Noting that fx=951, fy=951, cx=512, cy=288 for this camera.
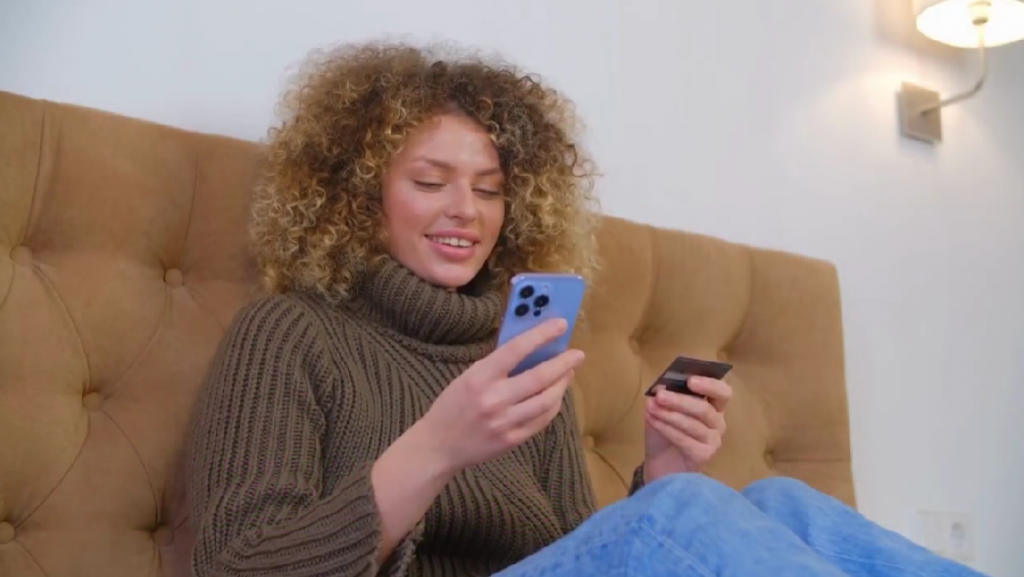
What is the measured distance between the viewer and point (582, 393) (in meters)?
1.13

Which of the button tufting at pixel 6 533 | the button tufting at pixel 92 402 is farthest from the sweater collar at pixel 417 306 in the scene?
the button tufting at pixel 6 533

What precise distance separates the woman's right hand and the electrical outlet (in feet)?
3.80

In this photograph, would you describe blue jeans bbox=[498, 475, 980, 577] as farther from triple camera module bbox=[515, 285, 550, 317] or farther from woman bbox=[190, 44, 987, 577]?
triple camera module bbox=[515, 285, 550, 317]

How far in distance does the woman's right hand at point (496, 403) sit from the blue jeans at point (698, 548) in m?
0.10

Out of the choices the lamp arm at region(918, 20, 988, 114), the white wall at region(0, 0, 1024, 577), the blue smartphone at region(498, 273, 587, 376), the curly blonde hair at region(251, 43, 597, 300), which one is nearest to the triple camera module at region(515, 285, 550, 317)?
the blue smartphone at region(498, 273, 587, 376)

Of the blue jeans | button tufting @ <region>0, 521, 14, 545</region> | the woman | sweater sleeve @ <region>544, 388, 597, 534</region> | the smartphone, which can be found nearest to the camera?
the blue jeans

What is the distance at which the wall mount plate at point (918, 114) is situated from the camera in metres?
1.71

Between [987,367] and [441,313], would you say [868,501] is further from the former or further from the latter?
→ [441,313]

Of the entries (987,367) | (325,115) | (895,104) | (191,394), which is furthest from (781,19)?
(191,394)

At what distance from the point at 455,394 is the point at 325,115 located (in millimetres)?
426

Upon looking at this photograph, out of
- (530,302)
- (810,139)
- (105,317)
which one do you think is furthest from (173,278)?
(810,139)

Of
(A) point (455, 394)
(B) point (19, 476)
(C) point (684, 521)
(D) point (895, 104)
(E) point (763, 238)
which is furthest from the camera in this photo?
(D) point (895, 104)

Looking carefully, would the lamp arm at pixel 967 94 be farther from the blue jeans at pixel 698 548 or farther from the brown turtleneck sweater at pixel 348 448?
the blue jeans at pixel 698 548

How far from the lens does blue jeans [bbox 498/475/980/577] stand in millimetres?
508
